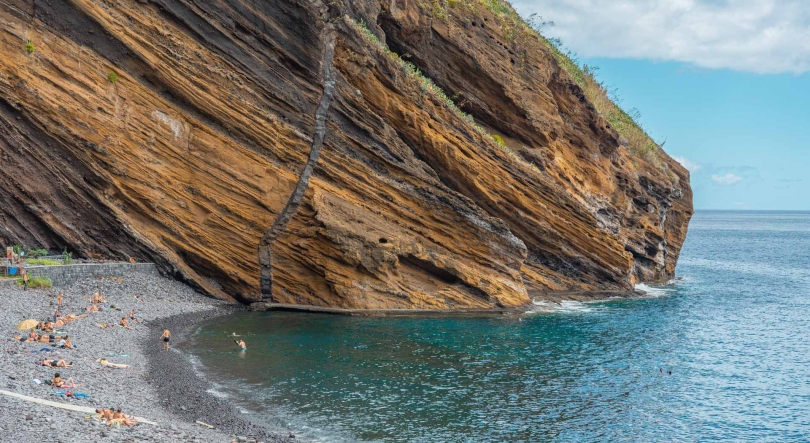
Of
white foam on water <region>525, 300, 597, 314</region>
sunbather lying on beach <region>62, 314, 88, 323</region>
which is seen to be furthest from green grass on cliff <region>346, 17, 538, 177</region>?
sunbather lying on beach <region>62, 314, 88, 323</region>

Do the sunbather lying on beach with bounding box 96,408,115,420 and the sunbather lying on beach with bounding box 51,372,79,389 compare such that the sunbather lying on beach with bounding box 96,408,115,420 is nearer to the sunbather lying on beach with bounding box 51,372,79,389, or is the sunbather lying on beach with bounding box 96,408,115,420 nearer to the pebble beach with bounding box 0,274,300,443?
the pebble beach with bounding box 0,274,300,443

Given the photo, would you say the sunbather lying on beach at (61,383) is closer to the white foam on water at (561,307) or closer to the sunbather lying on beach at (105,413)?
the sunbather lying on beach at (105,413)

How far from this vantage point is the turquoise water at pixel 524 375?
2258cm

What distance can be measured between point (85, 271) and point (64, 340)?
9886mm

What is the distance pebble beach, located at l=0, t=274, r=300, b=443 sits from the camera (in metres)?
17.0

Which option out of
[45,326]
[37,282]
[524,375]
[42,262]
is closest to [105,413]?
[45,326]

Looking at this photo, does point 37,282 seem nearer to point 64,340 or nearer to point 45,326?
point 45,326

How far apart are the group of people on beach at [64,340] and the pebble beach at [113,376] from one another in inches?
9.0

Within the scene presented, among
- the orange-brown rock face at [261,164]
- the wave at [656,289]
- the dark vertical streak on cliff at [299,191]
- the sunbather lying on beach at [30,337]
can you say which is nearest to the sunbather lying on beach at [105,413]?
the sunbather lying on beach at [30,337]

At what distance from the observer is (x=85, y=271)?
114 ft

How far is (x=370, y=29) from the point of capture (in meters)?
46.7

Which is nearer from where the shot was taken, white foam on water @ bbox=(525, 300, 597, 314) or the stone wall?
the stone wall

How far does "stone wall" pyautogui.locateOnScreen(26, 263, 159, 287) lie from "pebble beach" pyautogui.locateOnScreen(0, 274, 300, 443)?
0.43 m

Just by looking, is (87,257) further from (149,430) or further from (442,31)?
(442,31)
